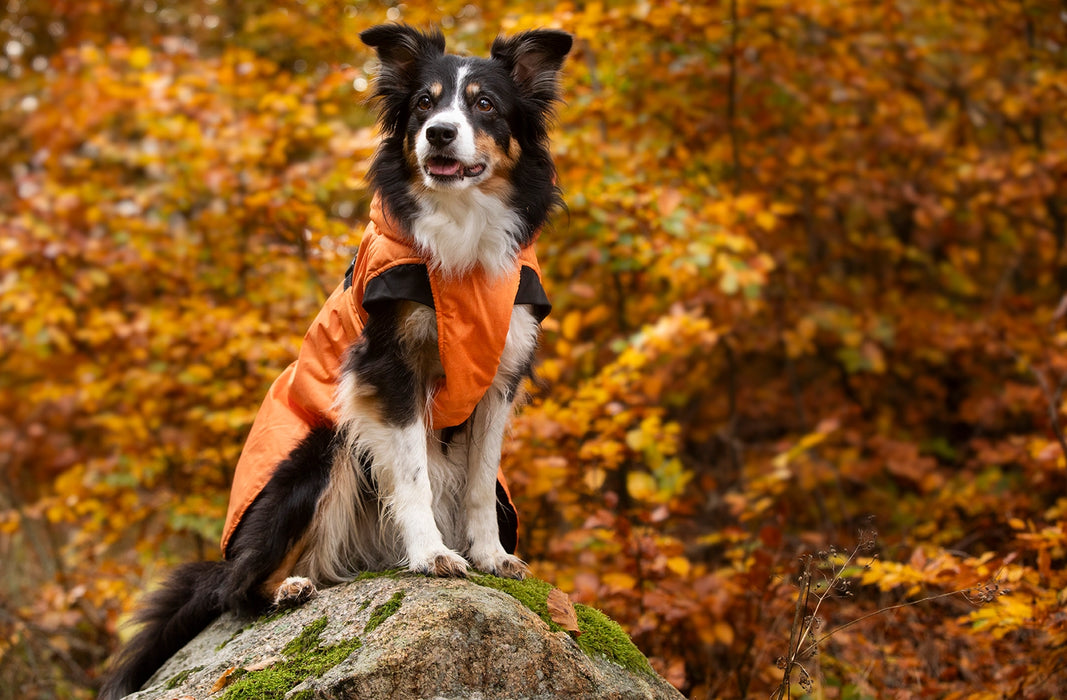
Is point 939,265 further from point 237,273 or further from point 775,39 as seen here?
point 237,273

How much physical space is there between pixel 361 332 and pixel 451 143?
0.69m

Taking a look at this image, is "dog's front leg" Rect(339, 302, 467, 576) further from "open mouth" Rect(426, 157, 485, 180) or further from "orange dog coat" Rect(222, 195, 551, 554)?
"open mouth" Rect(426, 157, 485, 180)

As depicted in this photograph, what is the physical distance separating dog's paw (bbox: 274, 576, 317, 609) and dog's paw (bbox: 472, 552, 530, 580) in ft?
1.86

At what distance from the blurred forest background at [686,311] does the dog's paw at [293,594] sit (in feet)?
4.26

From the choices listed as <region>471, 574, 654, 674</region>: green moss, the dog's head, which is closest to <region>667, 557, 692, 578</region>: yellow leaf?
<region>471, 574, 654, 674</region>: green moss

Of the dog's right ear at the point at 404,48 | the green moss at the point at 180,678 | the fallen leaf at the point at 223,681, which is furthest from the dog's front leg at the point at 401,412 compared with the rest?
the dog's right ear at the point at 404,48

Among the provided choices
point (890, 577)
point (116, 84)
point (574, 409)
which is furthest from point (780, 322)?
point (116, 84)

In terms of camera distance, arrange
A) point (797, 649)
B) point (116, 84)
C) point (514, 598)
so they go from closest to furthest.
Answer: point (797, 649) < point (514, 598) < point (116, 84)

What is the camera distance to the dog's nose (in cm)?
273

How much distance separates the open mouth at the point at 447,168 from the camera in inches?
110

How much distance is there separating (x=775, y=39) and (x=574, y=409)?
3252 millimetres

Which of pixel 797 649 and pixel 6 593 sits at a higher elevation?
pixel 797 649

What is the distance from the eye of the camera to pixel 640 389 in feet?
17.4

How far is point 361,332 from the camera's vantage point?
287cm
